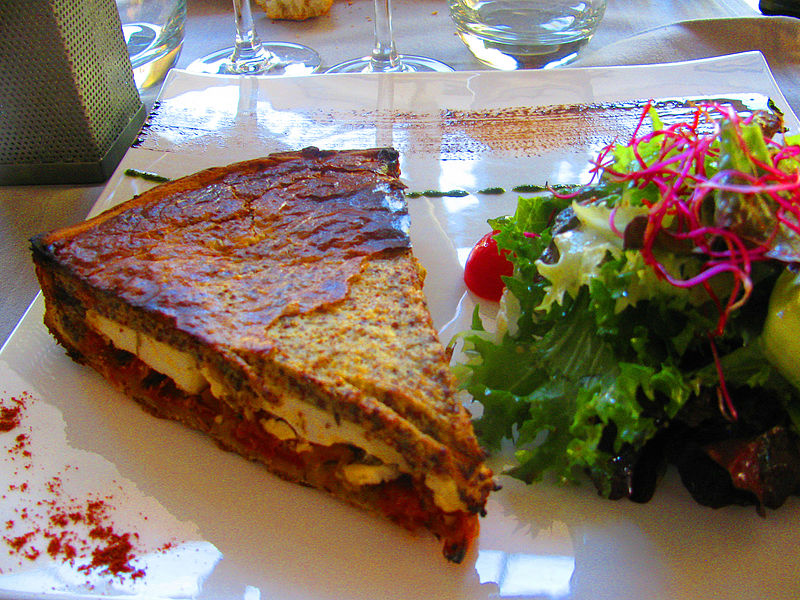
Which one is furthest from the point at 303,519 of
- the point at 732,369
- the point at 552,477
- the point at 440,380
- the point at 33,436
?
the point at 732,369

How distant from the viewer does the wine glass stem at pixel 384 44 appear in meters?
4.32

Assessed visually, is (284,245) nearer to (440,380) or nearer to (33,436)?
(440,380)


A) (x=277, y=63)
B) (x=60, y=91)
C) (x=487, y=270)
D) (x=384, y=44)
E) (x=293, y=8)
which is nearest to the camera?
(x=487, y=270)

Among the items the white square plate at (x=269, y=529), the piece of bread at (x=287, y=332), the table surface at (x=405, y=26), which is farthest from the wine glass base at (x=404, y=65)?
the white square plate at (x=269, y=529)

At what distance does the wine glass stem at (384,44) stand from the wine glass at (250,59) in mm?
476

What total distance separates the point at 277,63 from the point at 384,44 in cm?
81

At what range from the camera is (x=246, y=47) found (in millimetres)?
4590

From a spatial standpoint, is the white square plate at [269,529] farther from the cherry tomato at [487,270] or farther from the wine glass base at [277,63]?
the wine glass base at [277,63]

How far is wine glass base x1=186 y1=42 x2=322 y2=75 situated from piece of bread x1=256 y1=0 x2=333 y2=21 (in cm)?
48

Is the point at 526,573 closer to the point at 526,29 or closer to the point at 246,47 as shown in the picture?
the point at 526,29

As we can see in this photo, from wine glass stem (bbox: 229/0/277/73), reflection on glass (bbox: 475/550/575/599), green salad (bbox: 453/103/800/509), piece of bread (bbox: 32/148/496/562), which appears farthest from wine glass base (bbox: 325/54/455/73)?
reflection on glass (bbox: 475/550/575/599)

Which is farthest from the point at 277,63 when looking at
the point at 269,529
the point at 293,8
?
the point at 269,529

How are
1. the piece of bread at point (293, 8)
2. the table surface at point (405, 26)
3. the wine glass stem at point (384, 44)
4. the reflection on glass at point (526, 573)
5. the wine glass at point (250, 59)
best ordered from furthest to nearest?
the piece of bread at point (293, 8), the table surface at point (405, 26), the wine glass at point (250, 59), the wine glass stem at point (384, 44), the reflection on glass at point (526, 573)

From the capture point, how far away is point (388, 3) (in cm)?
426
